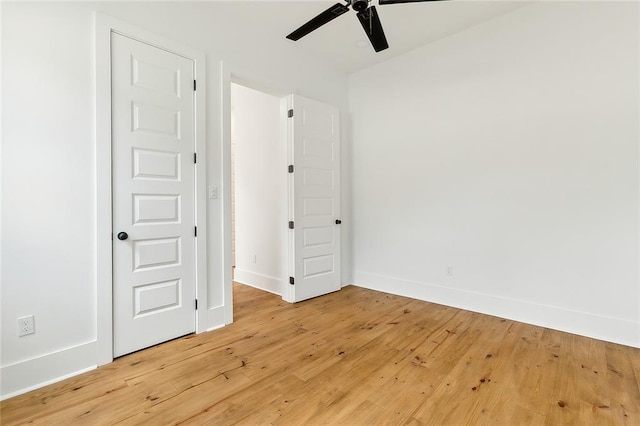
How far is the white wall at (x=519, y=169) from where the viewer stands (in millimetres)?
2439

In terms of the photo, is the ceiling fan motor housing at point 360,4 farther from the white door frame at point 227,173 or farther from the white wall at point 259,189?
the white wall at point 259,189

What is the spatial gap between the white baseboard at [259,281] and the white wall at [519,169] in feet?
4.23

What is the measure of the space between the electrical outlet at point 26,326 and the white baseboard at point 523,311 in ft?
10.9

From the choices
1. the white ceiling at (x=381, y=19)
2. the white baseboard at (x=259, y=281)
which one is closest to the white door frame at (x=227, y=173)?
the white ceiling at (x=381, y=19)

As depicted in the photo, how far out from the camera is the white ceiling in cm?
274

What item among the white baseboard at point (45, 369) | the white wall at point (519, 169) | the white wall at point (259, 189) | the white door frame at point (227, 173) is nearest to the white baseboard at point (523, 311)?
the white wall at point (519, 169)

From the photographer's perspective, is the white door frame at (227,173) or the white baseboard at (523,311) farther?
the white door frame at (227,173)

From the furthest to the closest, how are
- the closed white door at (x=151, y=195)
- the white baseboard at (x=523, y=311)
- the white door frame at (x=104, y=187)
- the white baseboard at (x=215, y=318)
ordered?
1. the white baseboard at (x=215, y=318)
2. the white baseboard at (x=523, y=311)
3. the closed white door at (x=151, y=195)
4. the white door frame at (x=104, y=187)

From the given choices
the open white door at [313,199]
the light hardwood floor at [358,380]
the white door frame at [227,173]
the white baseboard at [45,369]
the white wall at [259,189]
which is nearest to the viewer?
the light hardwood floor at [358,380]

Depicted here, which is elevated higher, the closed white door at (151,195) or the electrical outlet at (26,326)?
the closed white door at (151,195)

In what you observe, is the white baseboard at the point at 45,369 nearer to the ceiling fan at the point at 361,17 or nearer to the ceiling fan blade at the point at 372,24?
the ceiling fan at the point at 361,17

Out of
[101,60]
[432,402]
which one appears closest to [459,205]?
[432,402]

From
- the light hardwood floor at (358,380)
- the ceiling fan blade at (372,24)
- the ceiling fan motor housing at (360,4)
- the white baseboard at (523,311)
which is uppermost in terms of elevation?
the ceiling fan motor housing at (360,4)

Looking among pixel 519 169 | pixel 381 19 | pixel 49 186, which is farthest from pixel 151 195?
pixel 519 169
